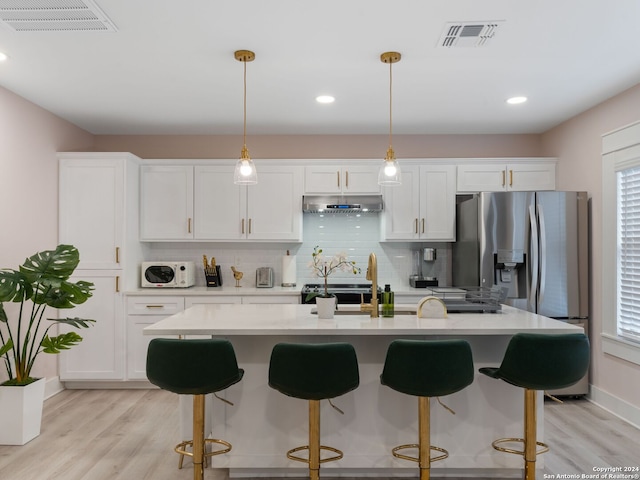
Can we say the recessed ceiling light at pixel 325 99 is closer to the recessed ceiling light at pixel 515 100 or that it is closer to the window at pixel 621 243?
the recessed ceiling light at pixel 515 100

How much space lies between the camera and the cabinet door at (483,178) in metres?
4.88

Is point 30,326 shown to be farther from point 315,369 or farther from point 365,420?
point 365,420

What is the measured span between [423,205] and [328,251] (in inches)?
45.4

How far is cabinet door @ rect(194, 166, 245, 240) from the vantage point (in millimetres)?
4906

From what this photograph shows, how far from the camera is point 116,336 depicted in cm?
452

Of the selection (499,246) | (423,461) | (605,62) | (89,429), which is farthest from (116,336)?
(605,62)

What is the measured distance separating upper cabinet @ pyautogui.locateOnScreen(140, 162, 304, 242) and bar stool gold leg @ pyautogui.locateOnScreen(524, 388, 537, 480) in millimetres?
2964

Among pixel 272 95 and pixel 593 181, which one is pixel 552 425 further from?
pixel 272 95

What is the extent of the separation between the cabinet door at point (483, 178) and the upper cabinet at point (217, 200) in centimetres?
167

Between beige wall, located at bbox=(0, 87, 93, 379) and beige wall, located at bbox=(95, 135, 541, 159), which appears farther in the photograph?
beige wall, located at bbox=(95, 135, 541, 159)

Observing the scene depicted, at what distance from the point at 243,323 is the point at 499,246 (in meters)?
2.65

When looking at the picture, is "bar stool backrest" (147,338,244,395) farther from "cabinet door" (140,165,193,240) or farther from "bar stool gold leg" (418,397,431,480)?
"cabinet door" (140,165,193,240)

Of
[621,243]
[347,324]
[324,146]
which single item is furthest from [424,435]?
[324,146]

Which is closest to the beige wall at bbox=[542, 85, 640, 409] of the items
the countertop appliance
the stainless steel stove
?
the stainless steel stove
